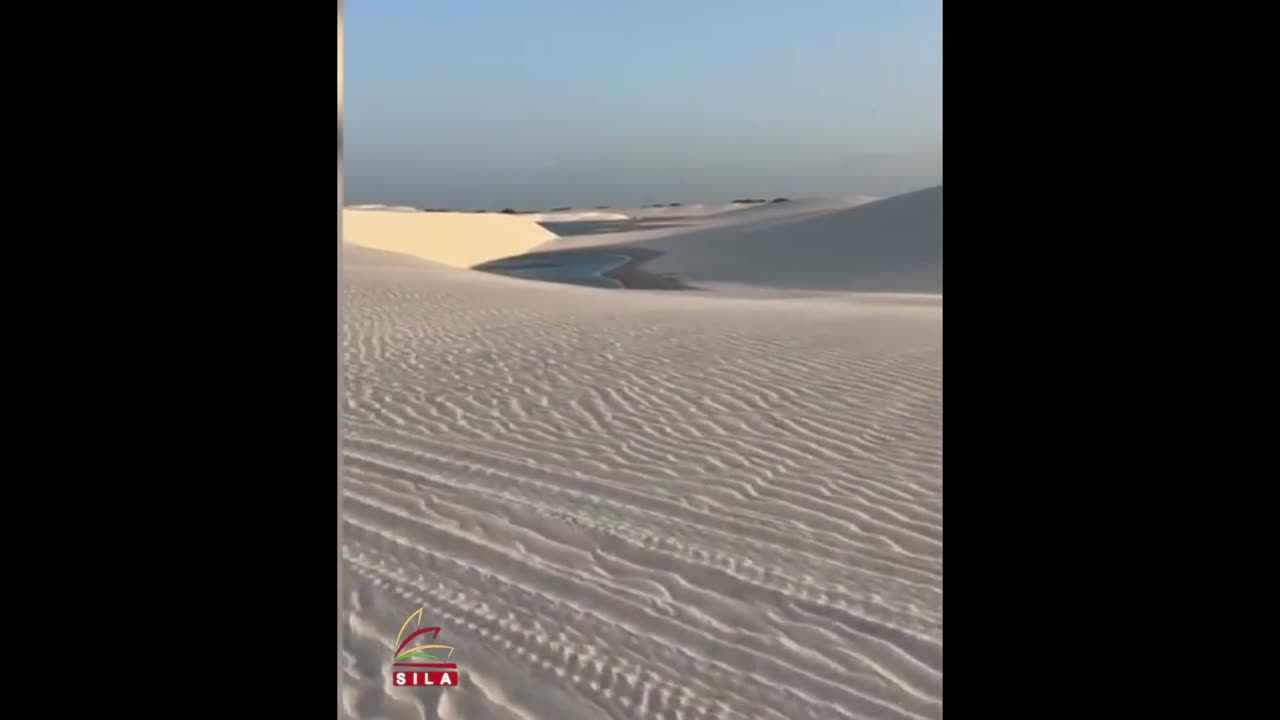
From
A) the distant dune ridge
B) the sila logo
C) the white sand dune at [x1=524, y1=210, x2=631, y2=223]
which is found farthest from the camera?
the white sand dune at [x1=524, y1=210, x2=631, y2=223]

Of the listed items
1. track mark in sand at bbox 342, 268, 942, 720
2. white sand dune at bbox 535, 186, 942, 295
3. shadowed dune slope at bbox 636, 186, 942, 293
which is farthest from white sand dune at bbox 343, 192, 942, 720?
shadowed dune slope at bbox 636, 186, 942, 293

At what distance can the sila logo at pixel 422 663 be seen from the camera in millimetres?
3242

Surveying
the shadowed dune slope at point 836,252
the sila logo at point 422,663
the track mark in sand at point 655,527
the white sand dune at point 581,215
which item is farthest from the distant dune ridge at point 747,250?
the white sand dune at point 581,215

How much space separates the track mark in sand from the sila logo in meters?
0.08

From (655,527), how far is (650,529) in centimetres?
4

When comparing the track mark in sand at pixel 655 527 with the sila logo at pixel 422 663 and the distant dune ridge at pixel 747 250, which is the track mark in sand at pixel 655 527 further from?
the distant dune ridge at pixel 747 250

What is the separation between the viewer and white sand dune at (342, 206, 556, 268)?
129 ft

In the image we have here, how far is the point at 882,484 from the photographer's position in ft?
17.6

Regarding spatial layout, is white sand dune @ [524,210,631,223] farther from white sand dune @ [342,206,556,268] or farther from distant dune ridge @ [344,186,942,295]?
distant dune ridge @ [344,186,942,295]
